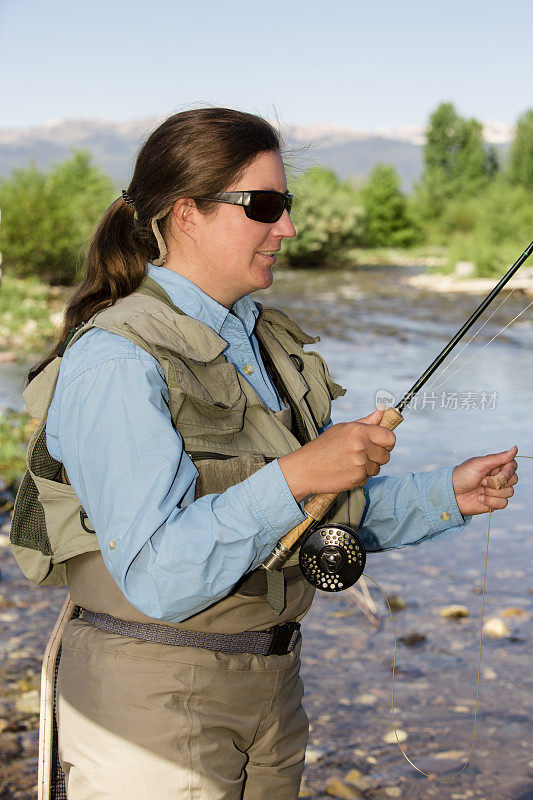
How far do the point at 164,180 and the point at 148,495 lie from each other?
2.54 ft

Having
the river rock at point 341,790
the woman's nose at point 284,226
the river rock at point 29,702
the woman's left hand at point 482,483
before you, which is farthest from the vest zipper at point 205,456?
the river rock at point 29,702

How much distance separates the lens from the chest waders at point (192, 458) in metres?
1.75

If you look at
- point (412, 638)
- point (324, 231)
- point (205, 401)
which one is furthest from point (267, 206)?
point (324, 231)

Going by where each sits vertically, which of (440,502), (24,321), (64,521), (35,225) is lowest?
(35,225)

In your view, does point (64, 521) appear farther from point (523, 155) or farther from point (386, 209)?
point (523, 155)

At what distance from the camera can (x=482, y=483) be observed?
216cm

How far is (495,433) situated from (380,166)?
55.9 meters

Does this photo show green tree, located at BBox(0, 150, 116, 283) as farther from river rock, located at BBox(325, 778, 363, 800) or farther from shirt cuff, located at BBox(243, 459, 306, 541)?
shirt cuff, located at BBox(243, 459, 306, 541)

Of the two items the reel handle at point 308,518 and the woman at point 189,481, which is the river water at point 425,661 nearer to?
the woman at point 189,481

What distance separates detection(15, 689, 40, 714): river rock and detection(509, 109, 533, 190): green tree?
241 ft

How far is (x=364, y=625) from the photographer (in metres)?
4.74

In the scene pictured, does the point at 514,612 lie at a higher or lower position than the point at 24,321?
higher

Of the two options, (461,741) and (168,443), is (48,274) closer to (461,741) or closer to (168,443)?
(461,741)

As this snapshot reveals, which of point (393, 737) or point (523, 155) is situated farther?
point (523, 155)
